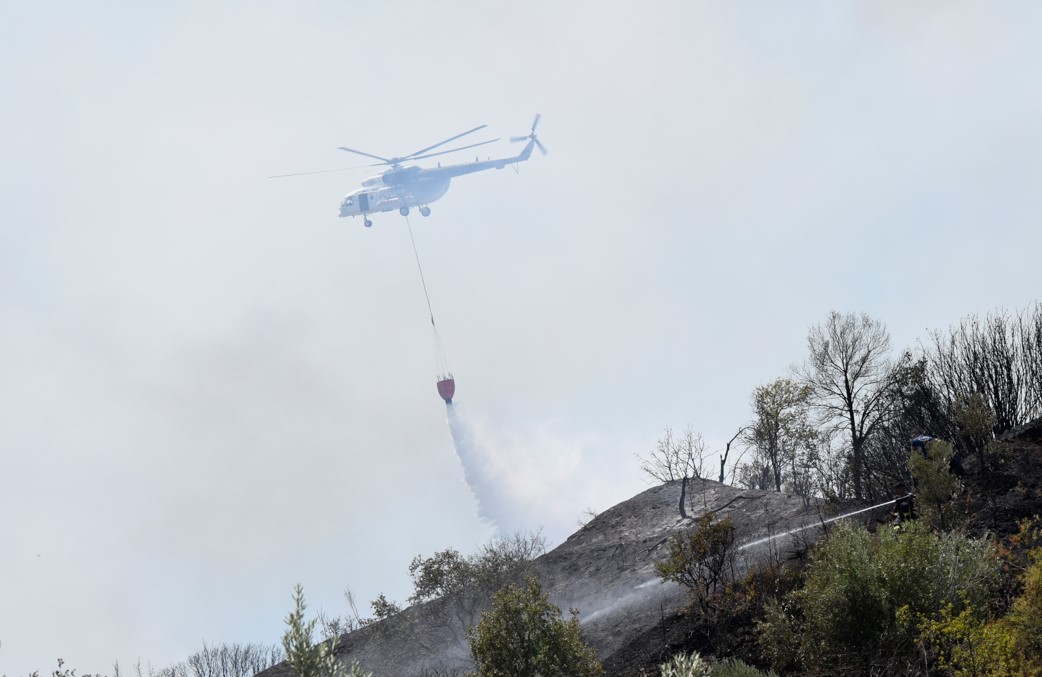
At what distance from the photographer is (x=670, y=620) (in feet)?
114

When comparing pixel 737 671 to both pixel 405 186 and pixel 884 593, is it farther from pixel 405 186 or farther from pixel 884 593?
pixel 405 186

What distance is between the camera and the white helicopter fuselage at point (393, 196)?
99.7 m

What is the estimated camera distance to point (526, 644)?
2461 centimetres

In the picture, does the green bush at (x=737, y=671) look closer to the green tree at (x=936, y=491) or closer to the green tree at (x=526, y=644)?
the green tree at (x=526, y=644)

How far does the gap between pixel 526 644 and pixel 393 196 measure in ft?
263

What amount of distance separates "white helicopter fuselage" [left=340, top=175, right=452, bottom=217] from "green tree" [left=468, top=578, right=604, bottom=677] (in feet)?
257

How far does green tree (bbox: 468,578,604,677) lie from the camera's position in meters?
Result: 24.4

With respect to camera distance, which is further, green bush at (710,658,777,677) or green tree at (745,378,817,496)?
green tree at (745,378,817,496)

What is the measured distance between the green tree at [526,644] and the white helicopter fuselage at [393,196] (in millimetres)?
78408

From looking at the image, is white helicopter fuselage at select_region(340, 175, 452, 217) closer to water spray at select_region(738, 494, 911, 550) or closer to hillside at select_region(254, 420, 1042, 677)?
hillside at select_region(254, 420, 1042, 677)

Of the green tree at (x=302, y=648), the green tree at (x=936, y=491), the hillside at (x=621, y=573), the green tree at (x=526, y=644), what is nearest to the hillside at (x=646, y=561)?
the hillside at (x=621, y=573)

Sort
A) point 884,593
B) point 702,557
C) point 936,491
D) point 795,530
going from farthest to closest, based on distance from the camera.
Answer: point 795,530 → point 702,557 → point 936,491 → point 884,593

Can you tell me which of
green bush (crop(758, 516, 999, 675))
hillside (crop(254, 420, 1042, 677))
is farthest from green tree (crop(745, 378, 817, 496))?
green bush (crop(758, 516, 999, 675))

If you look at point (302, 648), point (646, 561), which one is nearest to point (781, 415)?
point (646, 561)
